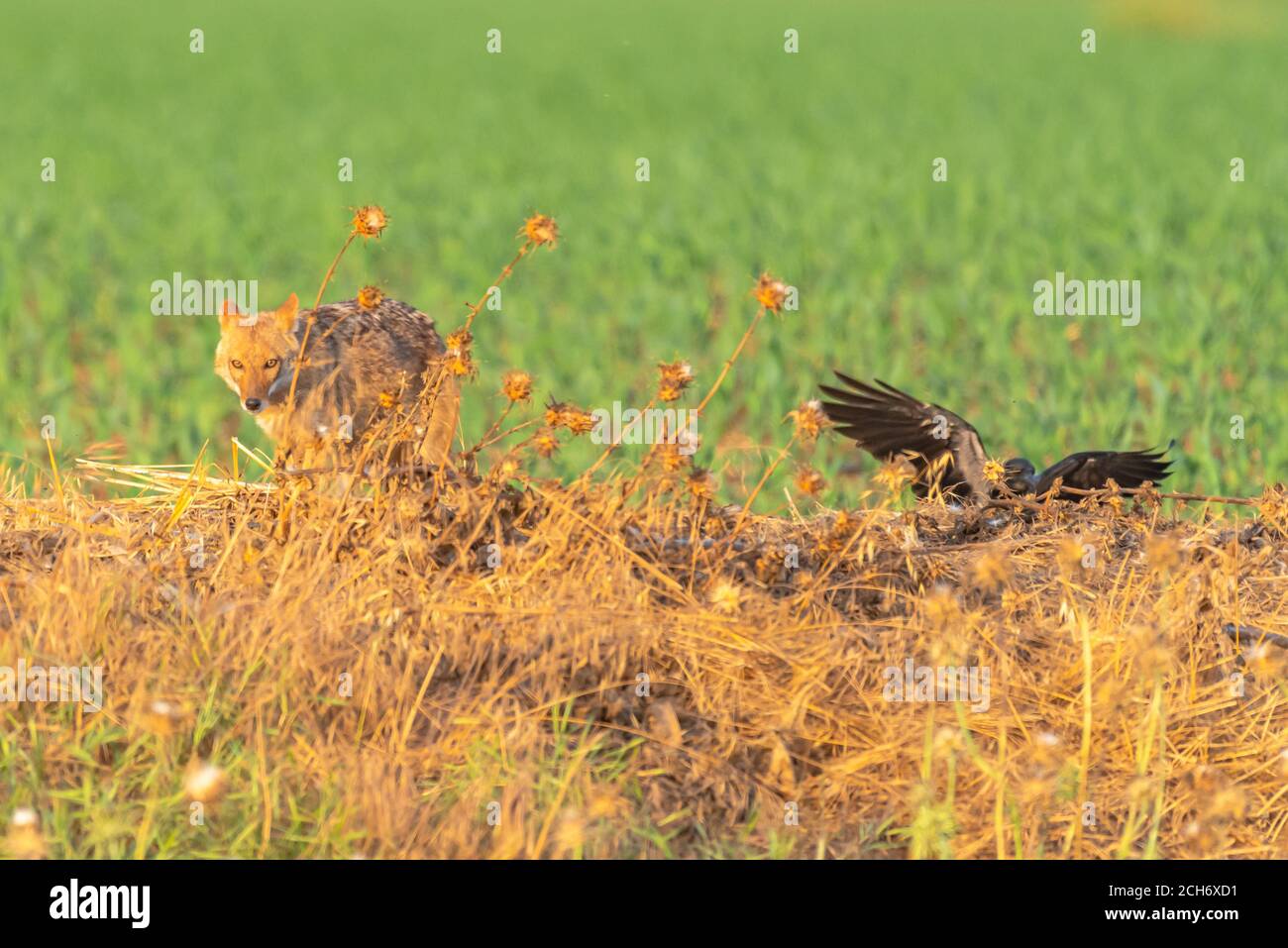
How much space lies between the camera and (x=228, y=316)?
19.9 ft

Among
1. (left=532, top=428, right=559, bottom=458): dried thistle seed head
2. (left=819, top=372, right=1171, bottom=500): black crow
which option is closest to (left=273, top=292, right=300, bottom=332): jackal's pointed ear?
(left=532, top=428, right=559, bottom=458): dried thistle seed head

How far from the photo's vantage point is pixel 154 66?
31.9 metres

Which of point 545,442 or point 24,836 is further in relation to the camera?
point 545,442

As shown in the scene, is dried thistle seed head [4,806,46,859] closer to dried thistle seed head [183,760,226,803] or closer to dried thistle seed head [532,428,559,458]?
dried thistle seed head [183,760,226,803]

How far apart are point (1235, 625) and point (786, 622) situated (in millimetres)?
1311

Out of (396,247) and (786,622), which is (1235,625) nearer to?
(786,622)

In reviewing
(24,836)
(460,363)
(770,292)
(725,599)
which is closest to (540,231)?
(460,363)

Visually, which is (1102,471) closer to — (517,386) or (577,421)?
(577,421)

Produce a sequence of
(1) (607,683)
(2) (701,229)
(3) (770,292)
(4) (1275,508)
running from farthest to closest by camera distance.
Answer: (2) (701,229) → (4) (1275,508) → (3) (770,292) → (1) (607,683)

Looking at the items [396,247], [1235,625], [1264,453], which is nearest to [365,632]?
[1235,625]

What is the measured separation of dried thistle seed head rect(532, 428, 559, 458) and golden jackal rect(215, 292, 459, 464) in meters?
0.69

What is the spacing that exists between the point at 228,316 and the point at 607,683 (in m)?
2.40

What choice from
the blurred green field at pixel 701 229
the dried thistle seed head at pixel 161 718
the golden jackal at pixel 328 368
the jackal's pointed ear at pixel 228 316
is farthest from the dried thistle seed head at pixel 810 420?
the jackal's pointed ear at pixel 228 316

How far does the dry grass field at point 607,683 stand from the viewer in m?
4.07
